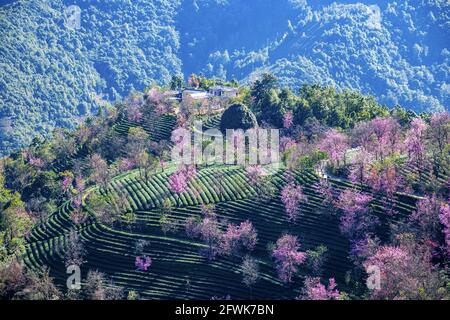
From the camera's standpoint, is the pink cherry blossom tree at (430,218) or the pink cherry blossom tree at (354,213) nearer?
the pink cherry blossom tree at (430,218)

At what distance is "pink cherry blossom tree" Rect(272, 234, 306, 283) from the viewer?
62.9m

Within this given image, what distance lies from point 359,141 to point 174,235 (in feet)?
83.3

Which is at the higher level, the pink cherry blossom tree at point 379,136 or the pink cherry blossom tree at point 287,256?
the pink cherry blossom tree at point 379,136

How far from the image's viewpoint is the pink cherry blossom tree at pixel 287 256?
62.9 m

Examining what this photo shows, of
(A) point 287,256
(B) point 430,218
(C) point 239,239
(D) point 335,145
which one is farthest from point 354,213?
(D) point 335,145

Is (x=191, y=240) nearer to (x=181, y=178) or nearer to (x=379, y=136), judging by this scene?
(x=181, y=178)

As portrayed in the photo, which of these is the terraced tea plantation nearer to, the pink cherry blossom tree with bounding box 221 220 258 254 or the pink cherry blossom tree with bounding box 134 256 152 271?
the pink cherry blossom tree with bounding box 134 256 152 271

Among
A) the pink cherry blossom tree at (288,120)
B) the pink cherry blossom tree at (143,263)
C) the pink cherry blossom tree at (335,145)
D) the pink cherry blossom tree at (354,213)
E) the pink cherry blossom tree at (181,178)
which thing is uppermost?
the pink cherry blossom tree at (288,120)

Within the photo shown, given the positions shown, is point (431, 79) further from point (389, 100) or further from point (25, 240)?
point (25, 240)

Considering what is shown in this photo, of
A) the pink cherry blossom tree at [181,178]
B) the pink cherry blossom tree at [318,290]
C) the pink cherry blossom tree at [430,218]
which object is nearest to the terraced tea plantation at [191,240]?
the pink cherry blossom tree at [181,178]

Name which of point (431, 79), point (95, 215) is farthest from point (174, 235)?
point (431, 79)

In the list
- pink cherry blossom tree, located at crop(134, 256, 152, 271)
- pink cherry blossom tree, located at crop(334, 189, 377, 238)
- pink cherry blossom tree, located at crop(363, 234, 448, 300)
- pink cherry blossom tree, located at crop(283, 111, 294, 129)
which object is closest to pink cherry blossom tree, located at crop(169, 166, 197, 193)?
Answer: pink cherry blossom tree, located at crop(134, 256, 152, 271)

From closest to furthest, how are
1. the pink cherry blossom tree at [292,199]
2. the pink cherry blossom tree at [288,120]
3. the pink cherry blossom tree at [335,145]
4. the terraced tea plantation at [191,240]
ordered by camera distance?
1. the terraced tea plantation at [191,240]
2. the pink cherry blossom tree at [292,199]
3. the pink cherry blossom tree at [335,145]
4. the pink cherry blossom tree at [288,120]

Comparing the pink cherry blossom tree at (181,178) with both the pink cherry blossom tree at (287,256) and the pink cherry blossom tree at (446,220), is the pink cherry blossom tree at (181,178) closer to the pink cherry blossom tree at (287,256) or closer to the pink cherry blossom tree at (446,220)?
the pink cherry blossom tree at (287,256)
